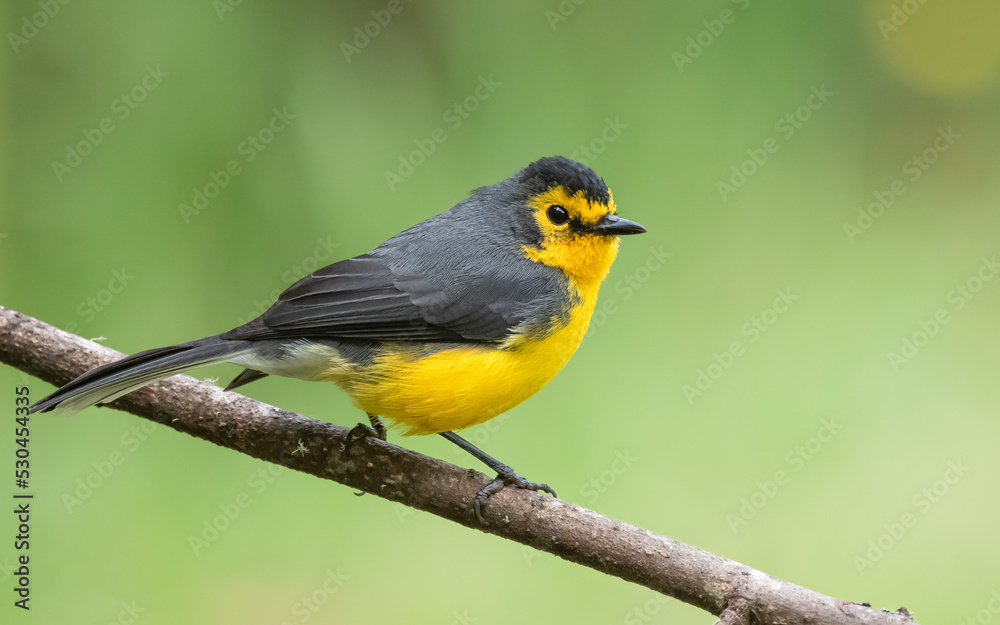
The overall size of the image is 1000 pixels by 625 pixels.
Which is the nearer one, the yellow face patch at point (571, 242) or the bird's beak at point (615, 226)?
the bird's beak at point (615, 226)

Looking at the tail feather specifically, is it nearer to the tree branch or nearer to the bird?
the bird

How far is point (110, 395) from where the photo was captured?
3395mm

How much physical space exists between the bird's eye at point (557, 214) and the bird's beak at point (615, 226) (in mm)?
142

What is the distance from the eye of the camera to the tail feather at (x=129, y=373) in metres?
3.22

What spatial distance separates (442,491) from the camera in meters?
3.47

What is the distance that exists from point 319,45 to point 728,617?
371cm

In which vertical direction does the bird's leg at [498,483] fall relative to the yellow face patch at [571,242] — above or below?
below

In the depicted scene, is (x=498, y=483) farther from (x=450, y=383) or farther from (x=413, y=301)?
(x=413, y=301)

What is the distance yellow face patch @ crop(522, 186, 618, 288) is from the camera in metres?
3.85

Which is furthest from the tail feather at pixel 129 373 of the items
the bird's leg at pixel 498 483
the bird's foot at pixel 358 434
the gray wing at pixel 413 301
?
the bird's leg at pixel 498 483

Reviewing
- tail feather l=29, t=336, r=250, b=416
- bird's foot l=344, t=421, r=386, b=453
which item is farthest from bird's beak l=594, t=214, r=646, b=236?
tail feather l=29, t=336, r=250, b=416

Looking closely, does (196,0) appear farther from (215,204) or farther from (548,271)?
(548,271)

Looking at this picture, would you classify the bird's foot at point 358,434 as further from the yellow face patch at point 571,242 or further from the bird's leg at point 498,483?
the yellow face patch at point 571,242

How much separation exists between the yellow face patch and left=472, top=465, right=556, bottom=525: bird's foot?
34.0 inches
